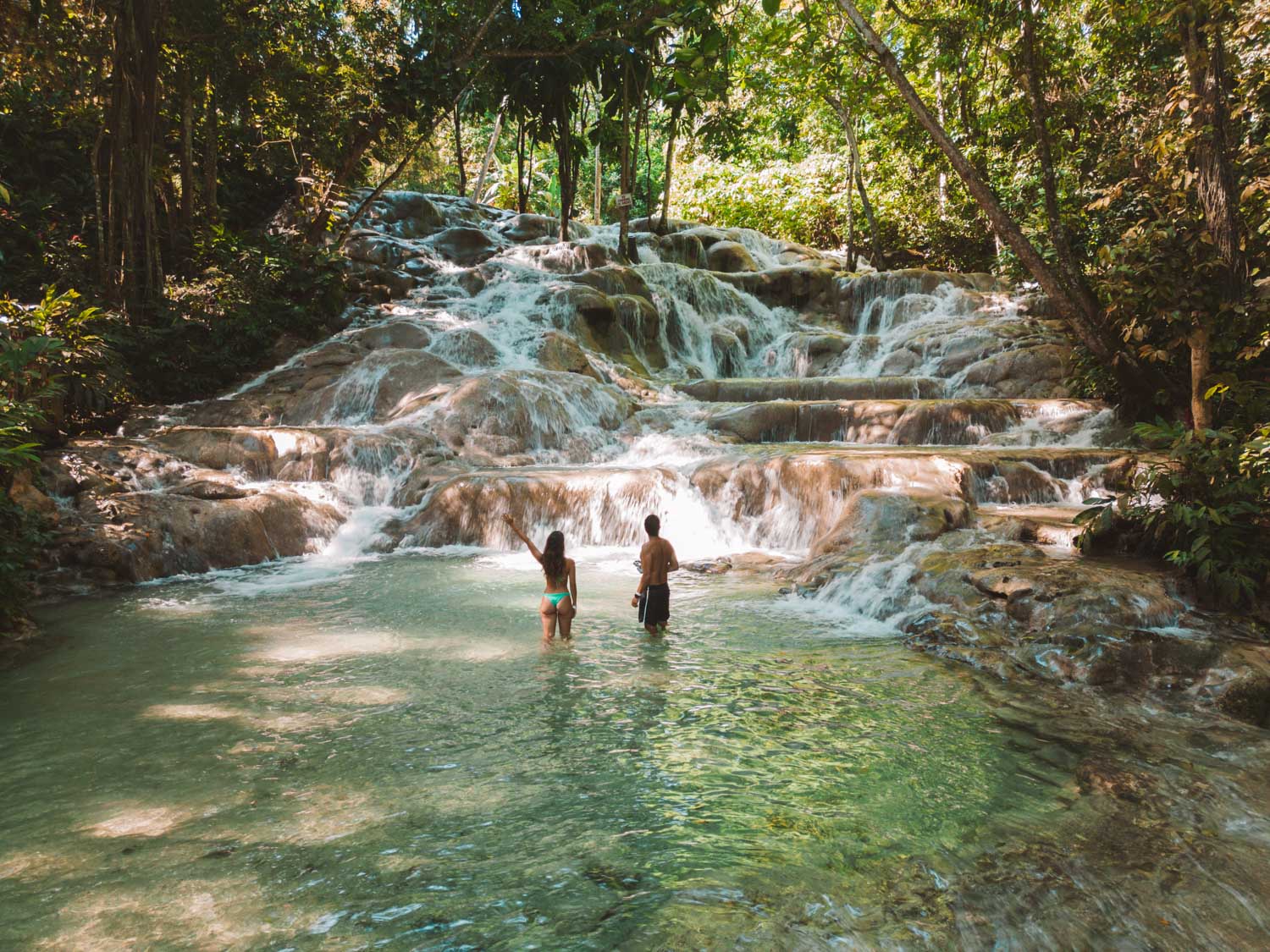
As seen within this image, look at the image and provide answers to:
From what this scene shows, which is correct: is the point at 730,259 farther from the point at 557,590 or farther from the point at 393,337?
the point at 557,590

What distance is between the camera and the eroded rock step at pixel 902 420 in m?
11.3

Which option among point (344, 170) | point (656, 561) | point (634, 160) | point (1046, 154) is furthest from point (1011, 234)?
point (634, 160)

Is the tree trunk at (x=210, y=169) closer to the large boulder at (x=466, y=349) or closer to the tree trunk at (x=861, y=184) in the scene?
the large boulder at (x=466, y=349)

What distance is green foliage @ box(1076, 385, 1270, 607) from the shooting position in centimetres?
533

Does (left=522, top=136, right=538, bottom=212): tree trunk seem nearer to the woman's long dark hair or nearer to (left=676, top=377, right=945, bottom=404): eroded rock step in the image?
(left=676, top=377, right=945, bottom=404): eroded rock step

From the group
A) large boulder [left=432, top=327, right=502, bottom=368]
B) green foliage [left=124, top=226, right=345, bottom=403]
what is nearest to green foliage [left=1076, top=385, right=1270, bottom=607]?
large boulder [left=432, top=327, right=502, bottom=368]

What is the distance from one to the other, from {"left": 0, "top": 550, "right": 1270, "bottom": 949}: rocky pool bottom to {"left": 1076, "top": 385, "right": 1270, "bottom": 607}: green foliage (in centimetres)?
169

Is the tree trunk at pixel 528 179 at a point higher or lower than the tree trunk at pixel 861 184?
Answer: higher

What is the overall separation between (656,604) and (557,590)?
0.79 m

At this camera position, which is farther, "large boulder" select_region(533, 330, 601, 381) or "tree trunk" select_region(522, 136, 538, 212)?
"tree trunk" select_region(522, 136, 538, 212)

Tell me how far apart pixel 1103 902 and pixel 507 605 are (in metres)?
4.90

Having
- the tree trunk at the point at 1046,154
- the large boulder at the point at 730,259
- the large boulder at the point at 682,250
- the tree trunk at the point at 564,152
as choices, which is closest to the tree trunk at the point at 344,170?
the tree trunk at the point at 564,152

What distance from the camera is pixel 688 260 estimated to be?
22.3m

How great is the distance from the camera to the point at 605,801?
3.12 m
